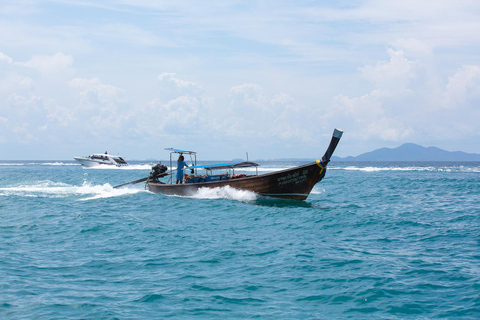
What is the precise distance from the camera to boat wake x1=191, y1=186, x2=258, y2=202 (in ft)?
73.0

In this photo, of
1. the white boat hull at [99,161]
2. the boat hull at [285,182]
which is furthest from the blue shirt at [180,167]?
the white boat hull at [99,161]

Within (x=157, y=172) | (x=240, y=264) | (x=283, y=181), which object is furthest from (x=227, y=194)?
(x=240, y=264)

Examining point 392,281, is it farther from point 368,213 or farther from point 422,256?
point 368,213

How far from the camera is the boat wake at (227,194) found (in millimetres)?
22266

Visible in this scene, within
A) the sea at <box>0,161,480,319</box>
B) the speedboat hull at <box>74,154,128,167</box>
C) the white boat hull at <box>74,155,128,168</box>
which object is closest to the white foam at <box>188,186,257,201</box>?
the sea at <box>0,161,480,319</box>

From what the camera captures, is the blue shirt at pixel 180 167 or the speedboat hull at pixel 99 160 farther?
the speedboat hull at pixel 99 160

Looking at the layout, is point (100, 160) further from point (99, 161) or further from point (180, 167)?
point (180, 167)

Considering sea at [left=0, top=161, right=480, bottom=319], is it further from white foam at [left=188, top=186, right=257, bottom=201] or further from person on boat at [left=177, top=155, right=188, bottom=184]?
person on boat at [left=177, top=155, right=188, bottom=184]

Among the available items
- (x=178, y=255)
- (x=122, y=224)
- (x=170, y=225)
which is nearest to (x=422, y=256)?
(x=178, y=255)

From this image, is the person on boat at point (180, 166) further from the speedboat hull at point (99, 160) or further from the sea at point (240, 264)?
the speedboat hull at point (99, 160)

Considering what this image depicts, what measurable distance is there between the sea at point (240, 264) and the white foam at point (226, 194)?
2.83 m

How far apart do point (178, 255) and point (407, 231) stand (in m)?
8.33

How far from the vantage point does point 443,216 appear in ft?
60.6

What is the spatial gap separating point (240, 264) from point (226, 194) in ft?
40.5
